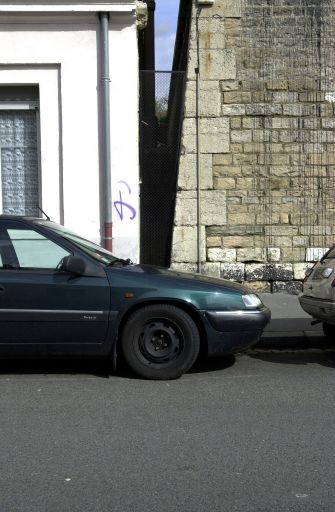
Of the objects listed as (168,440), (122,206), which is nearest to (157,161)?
(122,206)

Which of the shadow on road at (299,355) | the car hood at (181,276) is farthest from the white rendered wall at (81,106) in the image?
→ the car hood at (181,276)

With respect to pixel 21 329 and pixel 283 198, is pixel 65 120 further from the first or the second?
pixel 21 329

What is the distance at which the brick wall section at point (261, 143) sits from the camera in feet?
33.0

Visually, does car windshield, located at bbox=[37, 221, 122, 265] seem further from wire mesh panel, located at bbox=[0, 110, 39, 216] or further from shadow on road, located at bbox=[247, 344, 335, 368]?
wire mesh panel, located at bbox=[0, 110, 39, 216]

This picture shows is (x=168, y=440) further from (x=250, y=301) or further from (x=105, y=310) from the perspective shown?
(x=250, y=301)

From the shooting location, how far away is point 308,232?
33.8 feet

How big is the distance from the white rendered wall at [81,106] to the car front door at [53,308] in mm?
4596

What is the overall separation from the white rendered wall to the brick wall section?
95cm

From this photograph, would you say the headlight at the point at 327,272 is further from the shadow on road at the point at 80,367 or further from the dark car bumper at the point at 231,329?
the shadow on road at the point at 80,367

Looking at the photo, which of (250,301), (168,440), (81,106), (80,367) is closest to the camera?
(168,440)

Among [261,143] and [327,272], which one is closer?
[327,272]

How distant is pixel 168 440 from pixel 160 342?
1554 mm

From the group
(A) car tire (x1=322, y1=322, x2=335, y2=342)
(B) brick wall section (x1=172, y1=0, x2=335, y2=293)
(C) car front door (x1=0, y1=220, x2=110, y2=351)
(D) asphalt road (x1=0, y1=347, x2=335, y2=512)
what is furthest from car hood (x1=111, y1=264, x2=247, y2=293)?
(B) brick wall section (x1=172, y1=0, x2=335, y2=293)

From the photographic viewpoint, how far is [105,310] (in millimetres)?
5531
